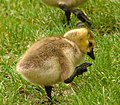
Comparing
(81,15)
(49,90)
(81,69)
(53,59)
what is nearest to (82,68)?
(81,69)

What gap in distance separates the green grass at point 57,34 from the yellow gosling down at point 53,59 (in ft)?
0.73

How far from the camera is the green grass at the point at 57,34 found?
13.5 feet

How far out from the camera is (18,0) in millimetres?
6582

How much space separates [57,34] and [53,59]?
1.49 m

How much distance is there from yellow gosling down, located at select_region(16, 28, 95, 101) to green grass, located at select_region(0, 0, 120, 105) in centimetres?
22

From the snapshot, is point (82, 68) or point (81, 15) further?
point (81, 15)

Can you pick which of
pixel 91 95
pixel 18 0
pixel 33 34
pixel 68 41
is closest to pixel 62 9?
pixel 33 34

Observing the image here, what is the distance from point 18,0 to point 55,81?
280cm

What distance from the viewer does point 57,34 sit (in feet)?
17.6

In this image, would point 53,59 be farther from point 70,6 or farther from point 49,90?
point 70,6

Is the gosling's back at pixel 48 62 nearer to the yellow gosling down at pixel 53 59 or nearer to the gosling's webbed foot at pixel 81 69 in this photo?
the yellow gosling down at pixel 53 59

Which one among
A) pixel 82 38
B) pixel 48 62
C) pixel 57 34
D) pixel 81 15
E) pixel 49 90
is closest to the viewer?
pixel 48 62

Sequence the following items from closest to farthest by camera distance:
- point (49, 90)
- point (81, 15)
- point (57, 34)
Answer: point (49, 90) → point (57, 34) → point (81, 15)

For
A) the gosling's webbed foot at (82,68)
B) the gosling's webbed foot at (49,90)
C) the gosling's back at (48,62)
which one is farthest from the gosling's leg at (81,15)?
the gosling's webbed foot at (49,90)
